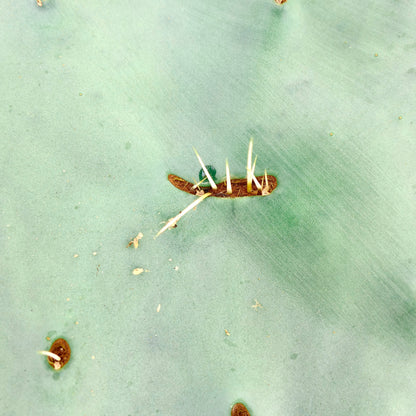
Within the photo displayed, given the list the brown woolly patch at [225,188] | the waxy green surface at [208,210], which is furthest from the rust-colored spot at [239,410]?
the brown woolly patch at [225,188]

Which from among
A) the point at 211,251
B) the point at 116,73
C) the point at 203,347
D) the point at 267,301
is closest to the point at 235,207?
the point at 211,251

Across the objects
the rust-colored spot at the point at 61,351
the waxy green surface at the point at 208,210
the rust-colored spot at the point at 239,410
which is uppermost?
the waxy green surface at the point at 208,210

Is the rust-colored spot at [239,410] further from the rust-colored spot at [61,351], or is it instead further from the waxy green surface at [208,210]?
the rust-colored spot at [61,351]

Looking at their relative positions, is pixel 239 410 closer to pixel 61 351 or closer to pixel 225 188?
pixel 61 351

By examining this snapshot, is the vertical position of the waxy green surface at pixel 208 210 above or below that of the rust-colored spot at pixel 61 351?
above

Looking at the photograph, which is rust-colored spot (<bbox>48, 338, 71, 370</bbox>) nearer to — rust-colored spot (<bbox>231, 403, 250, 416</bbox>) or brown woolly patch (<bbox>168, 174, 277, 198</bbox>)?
rust-colored spot (<bbox>231, 403, 250, 416</bbox>)

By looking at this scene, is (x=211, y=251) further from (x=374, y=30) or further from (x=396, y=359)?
(x=374, y=30)

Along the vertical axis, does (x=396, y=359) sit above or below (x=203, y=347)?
above
